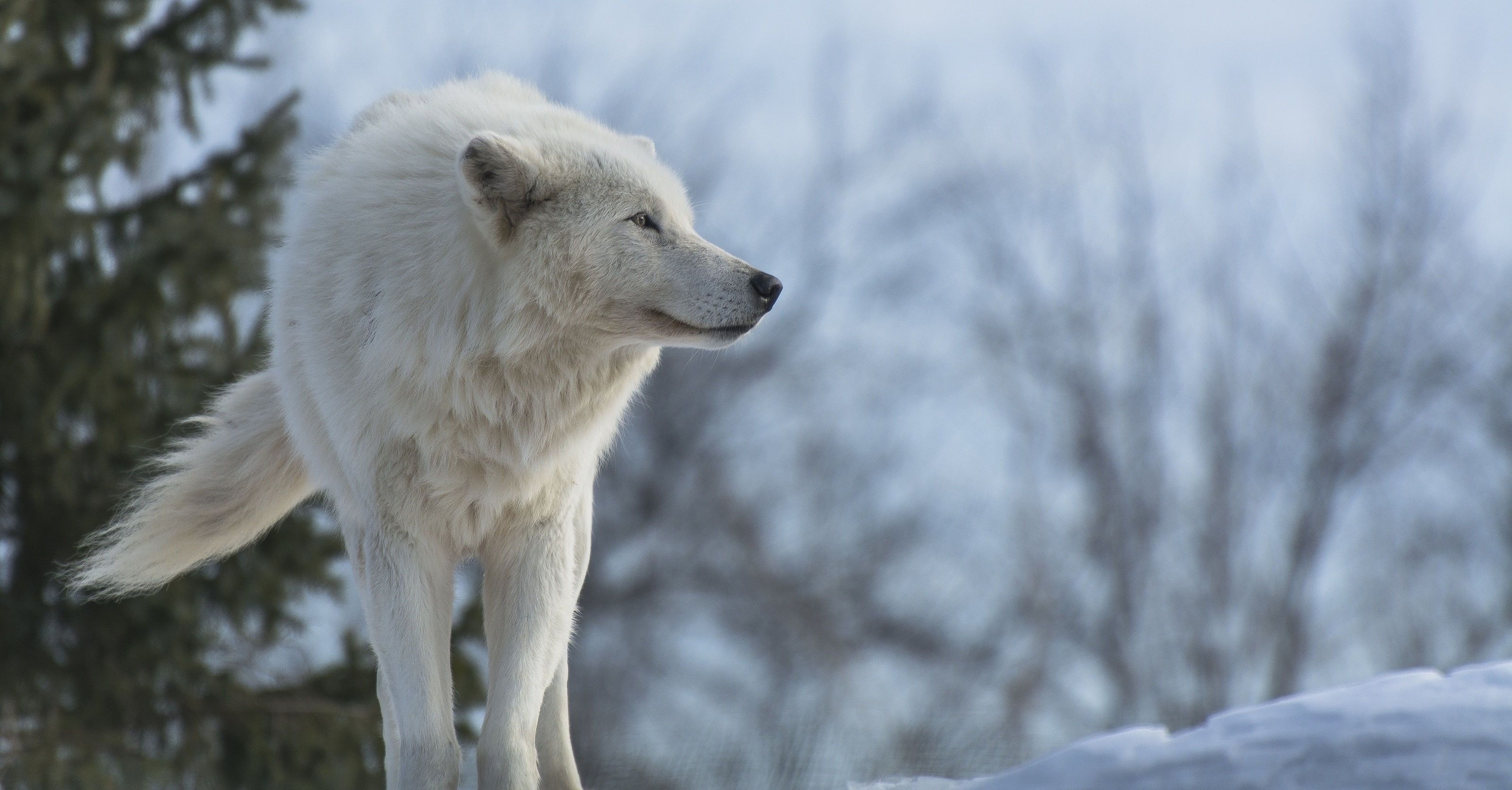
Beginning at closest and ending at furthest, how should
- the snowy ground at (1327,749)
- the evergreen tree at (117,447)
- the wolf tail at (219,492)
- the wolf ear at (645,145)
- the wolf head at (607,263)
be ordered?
Result: the snowy ground at (1327,749)
the wolf head at (607,263)
the wolf ear at (645,145)
the wolf tail at (219,492)
the evergreen tree at (117,447)

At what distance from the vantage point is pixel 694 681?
18.1 meters

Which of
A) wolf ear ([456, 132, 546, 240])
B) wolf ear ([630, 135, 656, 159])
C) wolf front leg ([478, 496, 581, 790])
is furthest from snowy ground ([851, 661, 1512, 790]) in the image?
wolf ear ([630, 135, 656, 159])

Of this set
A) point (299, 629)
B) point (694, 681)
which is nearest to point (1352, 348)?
point (694, 681)

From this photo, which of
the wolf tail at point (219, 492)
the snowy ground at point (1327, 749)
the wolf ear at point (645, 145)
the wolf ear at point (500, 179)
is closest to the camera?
the snowy ground at point (1327, 749)

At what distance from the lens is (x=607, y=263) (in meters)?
3.51

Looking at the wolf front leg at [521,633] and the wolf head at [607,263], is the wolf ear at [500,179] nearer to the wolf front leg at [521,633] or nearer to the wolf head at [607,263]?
the wolf head at [607,263]

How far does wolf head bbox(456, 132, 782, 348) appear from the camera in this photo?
3480 millimetres

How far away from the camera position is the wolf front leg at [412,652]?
349 cm

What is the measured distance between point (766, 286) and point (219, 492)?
2201 millimetres

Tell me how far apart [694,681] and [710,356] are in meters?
4.45

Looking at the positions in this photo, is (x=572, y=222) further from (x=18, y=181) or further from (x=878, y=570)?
(x=878, y=570)

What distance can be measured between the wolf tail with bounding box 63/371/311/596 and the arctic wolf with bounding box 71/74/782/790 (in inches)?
30.7

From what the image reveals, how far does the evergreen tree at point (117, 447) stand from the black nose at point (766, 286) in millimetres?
5199

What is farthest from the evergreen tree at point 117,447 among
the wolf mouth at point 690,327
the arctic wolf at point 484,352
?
the wolf mouth at point 690,327
